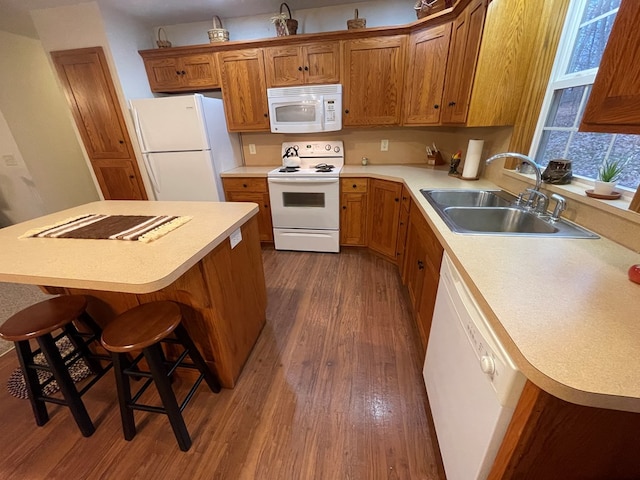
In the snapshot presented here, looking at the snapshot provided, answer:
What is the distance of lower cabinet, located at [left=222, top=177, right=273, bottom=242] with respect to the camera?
9.32ft

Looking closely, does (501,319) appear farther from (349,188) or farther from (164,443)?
(349,188)

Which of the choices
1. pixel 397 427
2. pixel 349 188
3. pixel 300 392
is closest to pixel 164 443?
pixel 300 392

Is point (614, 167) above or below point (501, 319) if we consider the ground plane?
above

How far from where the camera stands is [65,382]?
1.19 metres

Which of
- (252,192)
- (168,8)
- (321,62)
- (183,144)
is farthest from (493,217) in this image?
(168,8)

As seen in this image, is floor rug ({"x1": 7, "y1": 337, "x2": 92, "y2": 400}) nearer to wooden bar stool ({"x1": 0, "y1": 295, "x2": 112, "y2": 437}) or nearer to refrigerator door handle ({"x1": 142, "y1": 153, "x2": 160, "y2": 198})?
wooden bar stool ({"x1": 0, "y1": 295, "x2": 112, "y2": 437})

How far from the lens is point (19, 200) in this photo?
10.7ft

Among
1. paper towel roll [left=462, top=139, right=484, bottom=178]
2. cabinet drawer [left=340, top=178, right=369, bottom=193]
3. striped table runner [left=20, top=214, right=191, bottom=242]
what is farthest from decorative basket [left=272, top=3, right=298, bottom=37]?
striped table runner [left=20, top=214, right=191, bottom=242]

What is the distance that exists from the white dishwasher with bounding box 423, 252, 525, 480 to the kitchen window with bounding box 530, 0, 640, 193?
0.92m

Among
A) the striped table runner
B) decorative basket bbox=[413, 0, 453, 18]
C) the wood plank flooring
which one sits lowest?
the wood plank flooring

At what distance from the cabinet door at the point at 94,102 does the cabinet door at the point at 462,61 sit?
3138mm

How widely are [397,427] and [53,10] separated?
14.1 feet

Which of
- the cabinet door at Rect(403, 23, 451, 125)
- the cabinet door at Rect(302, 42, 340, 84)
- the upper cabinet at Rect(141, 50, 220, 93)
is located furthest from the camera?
the upper cabinet at Rect(141, 50, 220, 93)

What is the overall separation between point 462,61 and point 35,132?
4626mm
